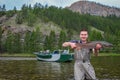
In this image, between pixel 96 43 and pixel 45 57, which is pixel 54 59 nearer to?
pixel 45 57

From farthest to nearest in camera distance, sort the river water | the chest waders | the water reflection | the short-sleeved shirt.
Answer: the water reflection < the river water < the chest waders < the short-sleeved shirt

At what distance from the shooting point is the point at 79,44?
55.5 ft

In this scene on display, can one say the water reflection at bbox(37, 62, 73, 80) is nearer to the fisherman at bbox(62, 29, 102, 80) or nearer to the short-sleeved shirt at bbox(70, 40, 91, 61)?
the fisherman at bbox(62, 29, 102, 80)

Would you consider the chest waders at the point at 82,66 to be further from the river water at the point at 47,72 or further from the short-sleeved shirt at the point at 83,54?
the river water at the point at 47,72

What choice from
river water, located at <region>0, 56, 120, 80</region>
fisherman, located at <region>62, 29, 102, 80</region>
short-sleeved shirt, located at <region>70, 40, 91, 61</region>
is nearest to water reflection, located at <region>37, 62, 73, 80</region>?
river water, located at <region>0, 56, 120, 80</region>

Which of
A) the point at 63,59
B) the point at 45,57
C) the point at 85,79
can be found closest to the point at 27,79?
the point at 85,79

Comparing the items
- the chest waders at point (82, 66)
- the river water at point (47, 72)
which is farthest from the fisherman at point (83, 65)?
the river water at point (47, 72)

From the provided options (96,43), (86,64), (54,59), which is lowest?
(54,59)

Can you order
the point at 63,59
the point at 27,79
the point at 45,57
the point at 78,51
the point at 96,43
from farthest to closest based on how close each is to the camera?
the point at 45,57 → the point at 63,59 → the point at 27,79 → the point at 78,51 → the point at 96,43

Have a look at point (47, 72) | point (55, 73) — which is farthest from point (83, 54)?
point (47, 72)

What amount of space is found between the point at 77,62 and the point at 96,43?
190 centimetres

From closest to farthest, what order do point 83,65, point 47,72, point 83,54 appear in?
point 83,54
point 83,65
point 47,72

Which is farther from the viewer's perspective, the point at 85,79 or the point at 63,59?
the point at 63,59

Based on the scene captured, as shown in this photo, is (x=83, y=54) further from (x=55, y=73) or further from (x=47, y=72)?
(x=47, y=72)
